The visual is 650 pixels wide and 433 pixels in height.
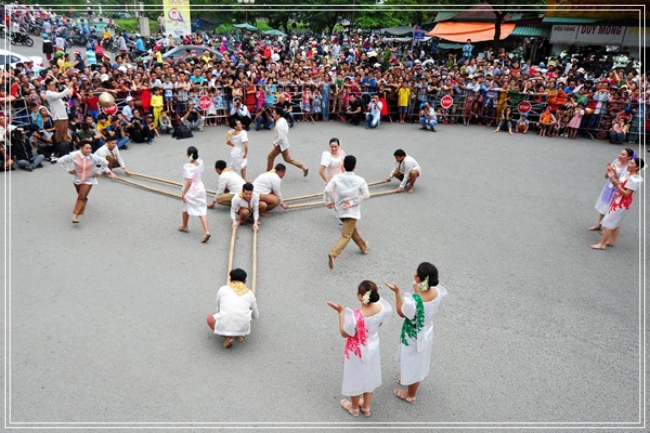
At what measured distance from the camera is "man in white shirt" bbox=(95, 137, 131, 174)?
394 inches

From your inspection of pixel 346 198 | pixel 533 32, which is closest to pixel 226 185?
pixel 346 198

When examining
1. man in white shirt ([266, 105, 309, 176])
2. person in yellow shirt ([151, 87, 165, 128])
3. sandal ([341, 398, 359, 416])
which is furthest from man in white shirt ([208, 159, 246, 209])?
person in yellow shirt ([151, 87, 165, 128])

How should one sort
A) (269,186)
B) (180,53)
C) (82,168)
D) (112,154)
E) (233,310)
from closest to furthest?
(233,310) → (82,168) → (269,186) → (112,154) → (180,53)

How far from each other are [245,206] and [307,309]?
256cm

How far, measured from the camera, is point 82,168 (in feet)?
26.4

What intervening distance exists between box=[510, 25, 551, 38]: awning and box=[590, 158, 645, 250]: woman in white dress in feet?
66.9

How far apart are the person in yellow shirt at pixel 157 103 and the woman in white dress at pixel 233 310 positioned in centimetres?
961

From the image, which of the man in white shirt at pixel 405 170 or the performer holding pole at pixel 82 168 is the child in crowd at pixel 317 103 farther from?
the performer holding pole at pixel 82 168

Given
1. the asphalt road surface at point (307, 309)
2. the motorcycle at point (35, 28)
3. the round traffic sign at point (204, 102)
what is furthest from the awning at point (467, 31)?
the motorcycle at point (35, 28)

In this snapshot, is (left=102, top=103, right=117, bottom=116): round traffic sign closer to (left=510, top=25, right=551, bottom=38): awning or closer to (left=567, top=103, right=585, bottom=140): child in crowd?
(left=567, top=103, right=585, bottom=140): child in crowd

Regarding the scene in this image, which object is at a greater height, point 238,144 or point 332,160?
point 238,144

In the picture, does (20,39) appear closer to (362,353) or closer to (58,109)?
(58,109)

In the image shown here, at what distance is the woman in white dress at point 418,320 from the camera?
4.49 meters

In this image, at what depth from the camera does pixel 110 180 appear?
10.2m
